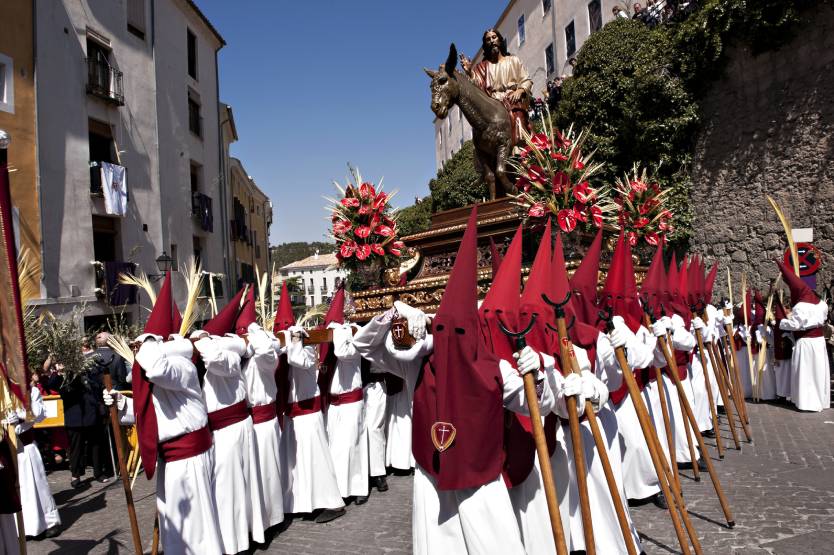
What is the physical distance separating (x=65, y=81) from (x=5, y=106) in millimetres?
2362

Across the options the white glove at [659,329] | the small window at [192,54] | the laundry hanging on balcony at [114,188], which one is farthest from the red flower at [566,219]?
the small window at [192,54]

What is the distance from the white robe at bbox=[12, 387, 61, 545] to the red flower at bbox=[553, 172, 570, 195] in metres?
6.26

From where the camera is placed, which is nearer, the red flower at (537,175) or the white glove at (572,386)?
the white glove at (572,386)

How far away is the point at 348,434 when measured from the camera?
688cm

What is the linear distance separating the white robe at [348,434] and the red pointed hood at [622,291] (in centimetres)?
284

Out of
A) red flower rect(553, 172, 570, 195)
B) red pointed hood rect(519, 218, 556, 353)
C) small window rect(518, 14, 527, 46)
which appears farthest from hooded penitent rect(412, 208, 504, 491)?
small window rect(518, 14, 527, 46)

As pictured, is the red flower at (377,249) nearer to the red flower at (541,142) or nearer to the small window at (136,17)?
the red flower at (541,142)

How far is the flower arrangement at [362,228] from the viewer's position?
8.48 metres

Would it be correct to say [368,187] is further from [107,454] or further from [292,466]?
[107,454]

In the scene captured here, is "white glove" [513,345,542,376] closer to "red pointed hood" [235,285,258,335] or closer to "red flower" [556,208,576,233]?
"red flower" [556,208,576,233]

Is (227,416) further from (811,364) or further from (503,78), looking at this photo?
(811,364)

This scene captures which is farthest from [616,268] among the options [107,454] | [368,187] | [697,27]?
[697,27]

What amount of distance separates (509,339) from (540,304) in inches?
18.6

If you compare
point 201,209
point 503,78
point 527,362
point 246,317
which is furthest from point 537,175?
point 201,209
